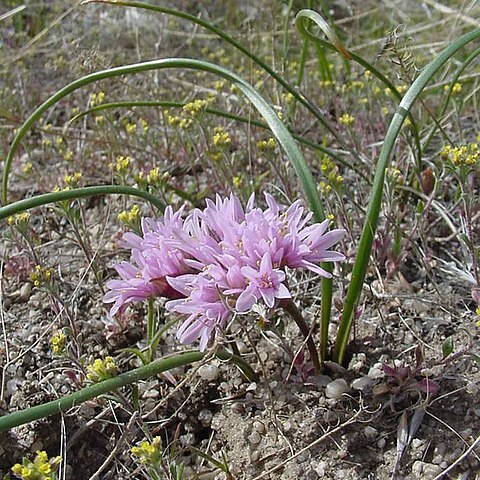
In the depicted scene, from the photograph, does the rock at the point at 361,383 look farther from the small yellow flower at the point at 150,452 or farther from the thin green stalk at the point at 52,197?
the thin green stalk at the point at 52,197

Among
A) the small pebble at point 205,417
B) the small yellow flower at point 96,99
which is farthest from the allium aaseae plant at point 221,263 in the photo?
the small yellow flower at point 96,99

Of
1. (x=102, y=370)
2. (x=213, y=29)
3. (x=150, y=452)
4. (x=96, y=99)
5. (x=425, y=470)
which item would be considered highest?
(x=213, y=29)

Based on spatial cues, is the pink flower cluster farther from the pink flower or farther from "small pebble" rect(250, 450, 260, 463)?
"small pebble" rect(250, 450, 260, 463)

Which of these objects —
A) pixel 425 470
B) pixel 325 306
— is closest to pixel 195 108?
pixel 325 306

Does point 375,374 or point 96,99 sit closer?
point 375,374

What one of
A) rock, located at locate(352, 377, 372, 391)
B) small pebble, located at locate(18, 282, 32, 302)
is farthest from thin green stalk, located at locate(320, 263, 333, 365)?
small pebble, located at locate(18, 282, 32, 302)

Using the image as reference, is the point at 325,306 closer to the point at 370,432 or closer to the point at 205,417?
the point at 370,432
